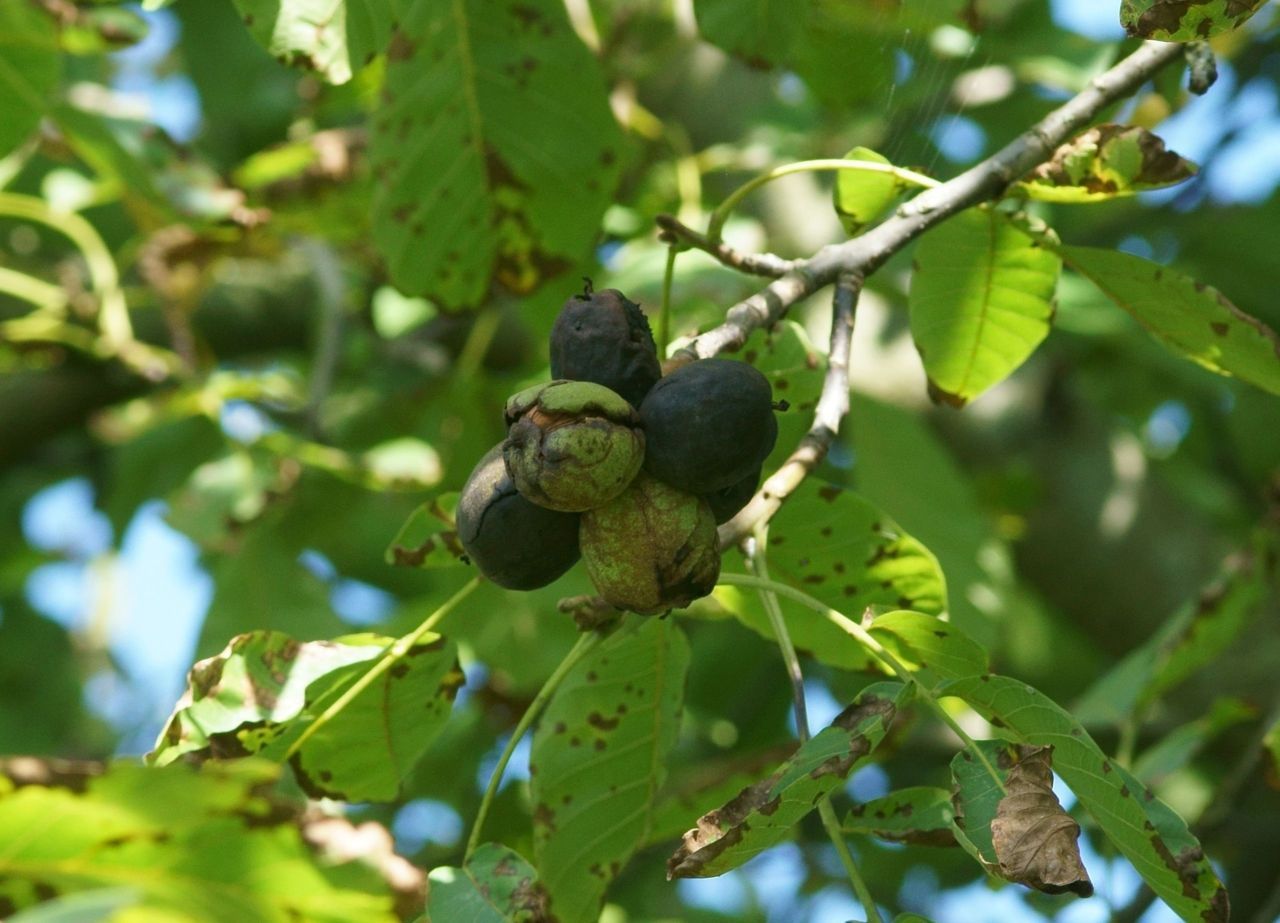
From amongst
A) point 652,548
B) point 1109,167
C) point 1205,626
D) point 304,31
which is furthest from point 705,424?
point 1205,626

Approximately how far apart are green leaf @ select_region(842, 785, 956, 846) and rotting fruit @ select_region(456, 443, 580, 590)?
1.41 ft

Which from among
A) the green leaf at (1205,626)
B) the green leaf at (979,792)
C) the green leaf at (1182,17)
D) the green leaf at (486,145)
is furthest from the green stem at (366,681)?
the green leaf at (1205,626)

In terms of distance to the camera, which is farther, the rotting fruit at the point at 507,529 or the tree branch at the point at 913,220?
the tree branch at the point at 913,220

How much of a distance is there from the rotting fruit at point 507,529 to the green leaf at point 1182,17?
2.25ft

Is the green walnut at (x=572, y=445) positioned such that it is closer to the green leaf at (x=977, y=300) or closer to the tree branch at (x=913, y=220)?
the tree branch at (x=913, y=220)

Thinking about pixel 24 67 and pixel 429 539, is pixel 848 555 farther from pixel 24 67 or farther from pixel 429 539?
pixel 24 67

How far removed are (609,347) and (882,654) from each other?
0.41 metres

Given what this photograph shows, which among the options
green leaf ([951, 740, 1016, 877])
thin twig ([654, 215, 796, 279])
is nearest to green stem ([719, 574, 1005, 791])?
green leaf ([951, 740, 1016, 877])

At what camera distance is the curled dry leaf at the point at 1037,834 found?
1086 millimetres

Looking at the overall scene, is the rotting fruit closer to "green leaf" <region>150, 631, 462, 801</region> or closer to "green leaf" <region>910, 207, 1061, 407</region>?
"green leaf" <region>150, 631, 462, 801</region>

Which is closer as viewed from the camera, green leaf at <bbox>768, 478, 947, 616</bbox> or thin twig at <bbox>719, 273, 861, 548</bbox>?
thin twig at <bbox>719, 273, 861, 548</bbox>

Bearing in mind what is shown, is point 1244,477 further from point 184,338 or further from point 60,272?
point 60,272

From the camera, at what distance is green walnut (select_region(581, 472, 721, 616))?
123 cm

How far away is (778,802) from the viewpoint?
113 cm
